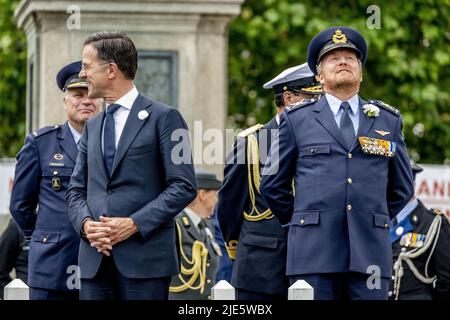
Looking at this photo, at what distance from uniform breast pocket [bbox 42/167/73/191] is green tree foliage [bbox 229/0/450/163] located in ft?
32.4

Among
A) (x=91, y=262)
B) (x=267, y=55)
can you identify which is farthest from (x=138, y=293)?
(x=267, y=55)

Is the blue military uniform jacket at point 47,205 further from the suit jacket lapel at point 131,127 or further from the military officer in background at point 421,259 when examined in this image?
the military officer in background at point 421,259

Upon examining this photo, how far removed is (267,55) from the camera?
19.8m

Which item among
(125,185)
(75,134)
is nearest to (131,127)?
(125,185)

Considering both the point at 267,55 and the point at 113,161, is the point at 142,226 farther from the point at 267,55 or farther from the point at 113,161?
the point at 267,55

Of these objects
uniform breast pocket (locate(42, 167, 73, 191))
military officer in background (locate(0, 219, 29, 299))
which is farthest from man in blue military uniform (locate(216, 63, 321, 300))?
military officer in background (locate(0, 219, 29, 299))

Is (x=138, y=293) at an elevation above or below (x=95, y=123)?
below

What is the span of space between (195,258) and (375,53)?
8369 mm

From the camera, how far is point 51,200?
30.4 feet

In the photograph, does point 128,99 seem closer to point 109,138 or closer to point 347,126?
point 109,138

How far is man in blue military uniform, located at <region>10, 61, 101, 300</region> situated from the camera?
30.0 feet

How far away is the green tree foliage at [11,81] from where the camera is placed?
19.9m

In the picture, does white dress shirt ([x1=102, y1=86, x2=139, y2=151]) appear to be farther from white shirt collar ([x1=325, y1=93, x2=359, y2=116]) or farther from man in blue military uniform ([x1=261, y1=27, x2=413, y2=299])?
white shirt collar ([x1=325, y1=93, x2=359, y2=116])

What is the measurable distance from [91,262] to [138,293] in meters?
0.31
